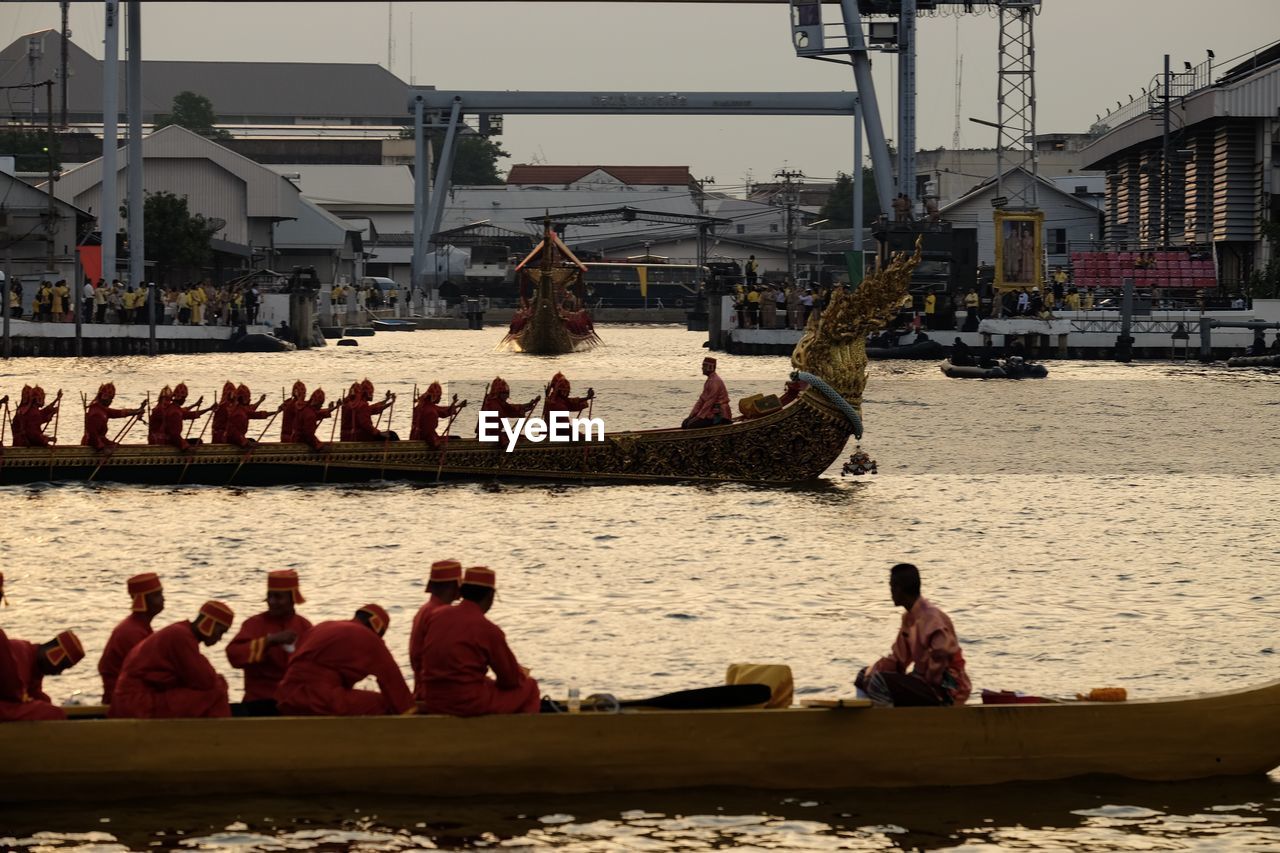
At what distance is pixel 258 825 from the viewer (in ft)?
37.2

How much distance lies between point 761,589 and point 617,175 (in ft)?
463

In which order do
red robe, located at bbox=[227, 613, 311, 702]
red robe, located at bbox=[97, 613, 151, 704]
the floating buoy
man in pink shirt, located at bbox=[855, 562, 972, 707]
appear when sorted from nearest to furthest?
red robe, located at bbox=[227, 613, 311, 702] → red robe, located at bbox=[97, 613, 151, 704] → man in pink shirt, located at bbox=[855, 562, 972, 707] → the floating buoy

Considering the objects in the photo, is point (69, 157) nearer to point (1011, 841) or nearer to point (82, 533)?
point (82, 533)

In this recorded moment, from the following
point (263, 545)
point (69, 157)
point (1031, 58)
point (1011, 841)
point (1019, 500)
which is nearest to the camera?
point (1011, 841)

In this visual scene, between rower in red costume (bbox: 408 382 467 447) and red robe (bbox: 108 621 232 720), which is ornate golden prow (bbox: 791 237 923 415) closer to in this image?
rower in red costume (bbox: 408 382 467 447)

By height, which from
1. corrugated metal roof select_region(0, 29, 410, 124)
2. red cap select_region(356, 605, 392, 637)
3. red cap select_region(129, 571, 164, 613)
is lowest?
red cap select_region(356, 605, 392, 637)

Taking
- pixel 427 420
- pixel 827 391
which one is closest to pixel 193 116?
pixel 427 420

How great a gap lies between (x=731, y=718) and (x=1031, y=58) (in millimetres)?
63627

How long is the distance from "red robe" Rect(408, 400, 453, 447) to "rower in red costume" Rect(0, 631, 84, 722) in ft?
48.3

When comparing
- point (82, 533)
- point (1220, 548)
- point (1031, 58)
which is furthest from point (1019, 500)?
point (1031, 58)

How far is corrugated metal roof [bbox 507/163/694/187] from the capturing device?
15950 centimetres

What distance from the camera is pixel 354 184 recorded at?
129 meters

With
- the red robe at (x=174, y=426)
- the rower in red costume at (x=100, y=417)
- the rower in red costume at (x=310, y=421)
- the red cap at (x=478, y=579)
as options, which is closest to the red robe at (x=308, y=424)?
the rower in red costume at (x=310, y=421)

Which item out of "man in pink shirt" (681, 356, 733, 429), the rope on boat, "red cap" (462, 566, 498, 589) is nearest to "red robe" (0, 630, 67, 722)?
"red cap" (462, 566, 498, 589)
